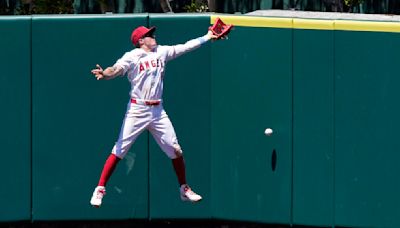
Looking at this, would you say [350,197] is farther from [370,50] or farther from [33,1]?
[33,1]

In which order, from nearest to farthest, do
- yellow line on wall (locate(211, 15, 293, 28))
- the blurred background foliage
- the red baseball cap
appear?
the red baseball cap, yellow line on wall (locate(211, 15, 293, 28)), the blurred background foliage

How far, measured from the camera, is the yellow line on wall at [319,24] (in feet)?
34.7

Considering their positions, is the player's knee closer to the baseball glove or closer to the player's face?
the player's face

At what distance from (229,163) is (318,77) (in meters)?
1.16

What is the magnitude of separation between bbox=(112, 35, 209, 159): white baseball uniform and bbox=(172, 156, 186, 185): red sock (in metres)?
0.11

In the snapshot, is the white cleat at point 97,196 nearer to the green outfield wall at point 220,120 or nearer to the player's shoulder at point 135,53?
the green outfield wall at point 220,120

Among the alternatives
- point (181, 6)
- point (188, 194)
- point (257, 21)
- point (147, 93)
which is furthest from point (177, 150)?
point (181, 6)

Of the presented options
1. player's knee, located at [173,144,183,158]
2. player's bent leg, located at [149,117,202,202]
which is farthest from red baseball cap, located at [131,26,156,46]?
player's knee, located at [173,144,183,158]

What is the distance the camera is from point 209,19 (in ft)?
35.2

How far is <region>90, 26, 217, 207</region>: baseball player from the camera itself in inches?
413

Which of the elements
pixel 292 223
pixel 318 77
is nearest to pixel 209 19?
pixel 318 77

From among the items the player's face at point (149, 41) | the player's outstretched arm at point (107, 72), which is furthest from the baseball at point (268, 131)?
the player's outstretched arm at point (107, 72)

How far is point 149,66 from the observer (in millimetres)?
10500

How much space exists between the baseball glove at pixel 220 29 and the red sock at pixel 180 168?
1.18m
